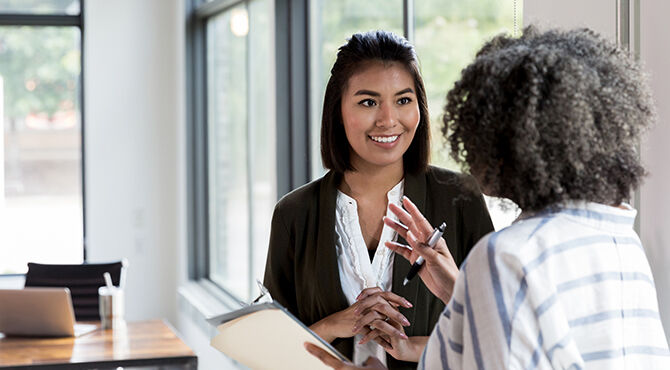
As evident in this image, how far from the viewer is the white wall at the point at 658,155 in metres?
1.55

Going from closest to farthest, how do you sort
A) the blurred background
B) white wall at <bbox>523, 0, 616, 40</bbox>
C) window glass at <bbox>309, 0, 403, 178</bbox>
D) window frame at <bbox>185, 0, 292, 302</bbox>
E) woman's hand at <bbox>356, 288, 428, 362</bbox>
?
white wall at <bbox>523, 0, 616, 40</bbox>
woman's hand at <bbox>356, 288, 428, 362</bbox>
window glass at <bbox>309, 0, 403, 178</bbox>
the blurred background
window frame at <bbox>185, 0, 292, 302</bbox>

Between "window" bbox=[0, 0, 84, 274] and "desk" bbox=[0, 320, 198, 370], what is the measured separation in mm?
2712

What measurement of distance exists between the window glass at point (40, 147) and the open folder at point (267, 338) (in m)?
4.86

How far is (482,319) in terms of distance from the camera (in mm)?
1036

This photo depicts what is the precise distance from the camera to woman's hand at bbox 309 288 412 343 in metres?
1.75

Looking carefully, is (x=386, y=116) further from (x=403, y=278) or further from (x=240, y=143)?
(x=240, y=143)

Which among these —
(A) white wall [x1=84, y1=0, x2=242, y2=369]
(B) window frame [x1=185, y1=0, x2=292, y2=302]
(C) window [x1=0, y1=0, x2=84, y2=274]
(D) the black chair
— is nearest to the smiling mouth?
(D) the black chair

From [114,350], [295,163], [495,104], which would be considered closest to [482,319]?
[495,104]

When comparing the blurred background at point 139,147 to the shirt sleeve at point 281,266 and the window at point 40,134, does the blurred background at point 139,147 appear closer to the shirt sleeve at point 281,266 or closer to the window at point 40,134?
the window at point 40,134

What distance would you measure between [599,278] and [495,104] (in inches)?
10.4

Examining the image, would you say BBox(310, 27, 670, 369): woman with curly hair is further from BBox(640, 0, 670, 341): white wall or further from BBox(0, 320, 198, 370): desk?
BBox(0, 320, 198, 370): desk

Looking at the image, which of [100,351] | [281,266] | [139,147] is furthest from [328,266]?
[139,147]

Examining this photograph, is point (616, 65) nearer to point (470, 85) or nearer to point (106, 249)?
point (470, 85)

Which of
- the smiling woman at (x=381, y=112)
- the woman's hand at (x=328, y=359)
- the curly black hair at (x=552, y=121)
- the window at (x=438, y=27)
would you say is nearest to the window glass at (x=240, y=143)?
the window at (x=438, y=27)
